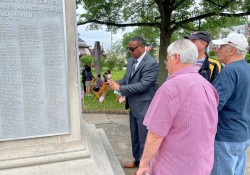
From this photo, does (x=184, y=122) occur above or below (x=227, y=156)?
above

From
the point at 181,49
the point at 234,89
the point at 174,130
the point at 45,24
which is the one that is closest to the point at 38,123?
the point at 45,24

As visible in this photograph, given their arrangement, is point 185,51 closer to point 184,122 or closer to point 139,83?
point 184,122

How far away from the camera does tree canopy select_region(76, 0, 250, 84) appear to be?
10879mm

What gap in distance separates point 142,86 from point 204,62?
0.86m

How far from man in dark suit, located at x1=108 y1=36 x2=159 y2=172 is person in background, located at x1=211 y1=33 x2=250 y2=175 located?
1.10 meters

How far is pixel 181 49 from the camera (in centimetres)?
211

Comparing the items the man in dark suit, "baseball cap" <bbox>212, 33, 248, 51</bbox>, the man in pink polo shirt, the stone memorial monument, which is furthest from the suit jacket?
the man in pink polo shirt

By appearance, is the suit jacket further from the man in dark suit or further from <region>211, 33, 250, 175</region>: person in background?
<region>211, 33, 250, 175</region>: person in background

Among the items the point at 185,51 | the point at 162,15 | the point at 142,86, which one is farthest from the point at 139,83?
the point at 162,15

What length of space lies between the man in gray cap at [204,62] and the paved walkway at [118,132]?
1.73m

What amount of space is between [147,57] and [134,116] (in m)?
0.87

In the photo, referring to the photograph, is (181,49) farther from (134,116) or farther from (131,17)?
(131,17)

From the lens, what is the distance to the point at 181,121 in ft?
6.73

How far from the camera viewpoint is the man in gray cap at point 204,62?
3.44 metres
